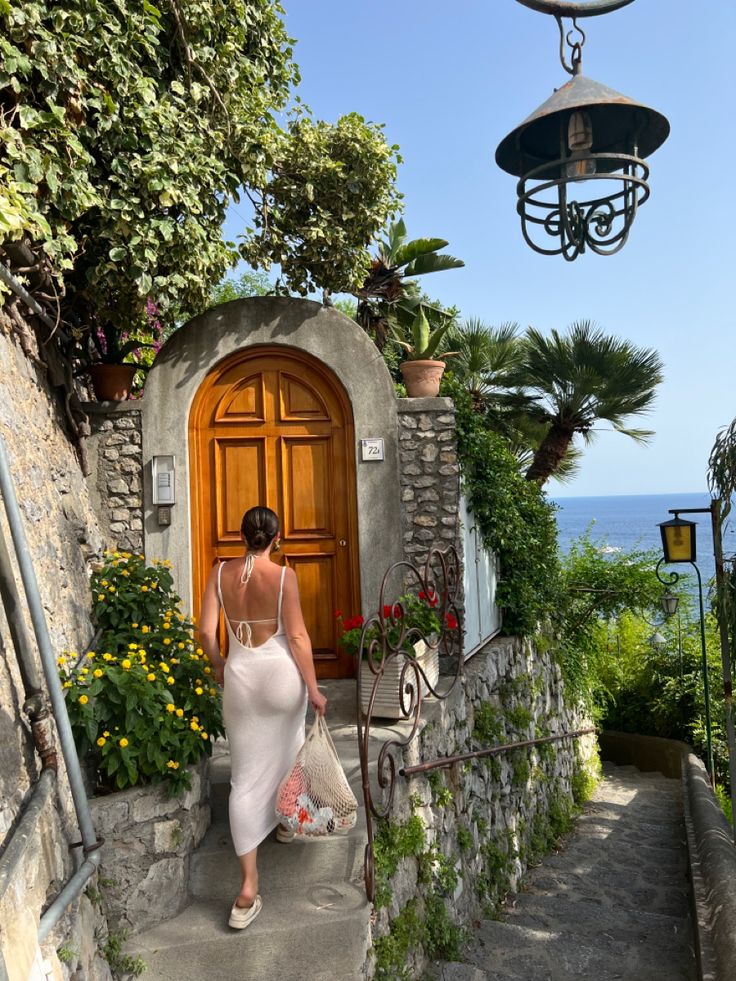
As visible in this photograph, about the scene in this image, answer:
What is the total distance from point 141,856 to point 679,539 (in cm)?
597

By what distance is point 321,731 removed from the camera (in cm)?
372

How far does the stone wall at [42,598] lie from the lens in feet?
9.07

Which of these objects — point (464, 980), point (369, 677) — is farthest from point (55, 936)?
point (369, 677)

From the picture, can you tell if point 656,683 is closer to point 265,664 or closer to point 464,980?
point 464,980

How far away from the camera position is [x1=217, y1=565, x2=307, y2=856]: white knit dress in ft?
12.1

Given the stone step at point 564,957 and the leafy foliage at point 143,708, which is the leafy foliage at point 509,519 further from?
the stone step at point 564,957

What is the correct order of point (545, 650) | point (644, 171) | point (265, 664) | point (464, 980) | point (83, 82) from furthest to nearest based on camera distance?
point (545, 650) < point (83, 82) < point (464, 980) < point (265, 664) < point (644, 171)

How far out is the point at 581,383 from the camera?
12.4 meters

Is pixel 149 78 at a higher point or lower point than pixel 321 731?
higher

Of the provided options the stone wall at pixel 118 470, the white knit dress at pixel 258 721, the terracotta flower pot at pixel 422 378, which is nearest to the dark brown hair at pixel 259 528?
the white knit dress at pixel 258 721

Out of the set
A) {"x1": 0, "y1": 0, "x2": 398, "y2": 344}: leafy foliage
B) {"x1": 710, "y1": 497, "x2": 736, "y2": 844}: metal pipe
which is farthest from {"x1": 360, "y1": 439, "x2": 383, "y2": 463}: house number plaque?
{"x1": 710, "y1": 497, "x2": 736, "y2": 844}: metal pipe

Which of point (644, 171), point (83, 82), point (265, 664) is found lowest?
point (265, 664)

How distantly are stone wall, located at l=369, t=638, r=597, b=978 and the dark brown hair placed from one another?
1722mm

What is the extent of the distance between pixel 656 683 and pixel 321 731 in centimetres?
1212
